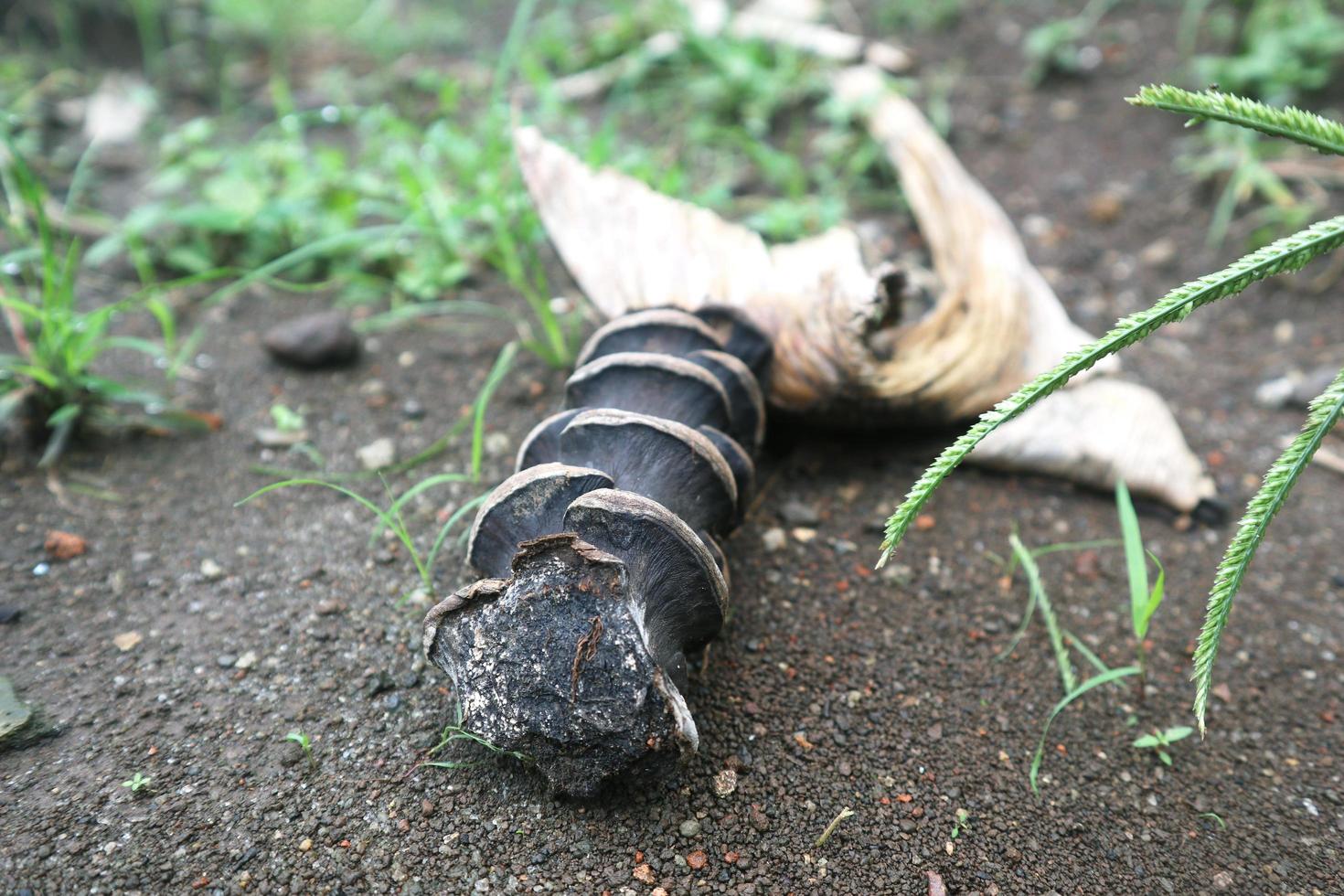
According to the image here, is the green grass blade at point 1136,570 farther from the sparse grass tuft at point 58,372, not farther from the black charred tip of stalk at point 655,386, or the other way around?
the sparse grass tuft at point 58,372

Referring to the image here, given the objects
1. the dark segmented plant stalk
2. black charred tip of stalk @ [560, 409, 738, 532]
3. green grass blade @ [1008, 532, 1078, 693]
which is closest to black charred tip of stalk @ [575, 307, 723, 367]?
the dark segmented plant stalk

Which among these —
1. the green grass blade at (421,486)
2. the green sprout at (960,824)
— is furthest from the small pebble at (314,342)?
the green sprout at (960,824)

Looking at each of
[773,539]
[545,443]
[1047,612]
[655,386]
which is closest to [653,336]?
[655,386]

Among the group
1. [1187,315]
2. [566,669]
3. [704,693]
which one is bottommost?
[704,693]

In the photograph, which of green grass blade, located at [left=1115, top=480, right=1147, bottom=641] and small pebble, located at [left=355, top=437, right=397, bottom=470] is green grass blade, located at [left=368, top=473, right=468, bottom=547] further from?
green grass blade, located at [left=1115, top=480, right=1147, bottom=641]

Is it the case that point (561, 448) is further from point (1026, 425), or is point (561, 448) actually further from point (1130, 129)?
point (1130, 129)

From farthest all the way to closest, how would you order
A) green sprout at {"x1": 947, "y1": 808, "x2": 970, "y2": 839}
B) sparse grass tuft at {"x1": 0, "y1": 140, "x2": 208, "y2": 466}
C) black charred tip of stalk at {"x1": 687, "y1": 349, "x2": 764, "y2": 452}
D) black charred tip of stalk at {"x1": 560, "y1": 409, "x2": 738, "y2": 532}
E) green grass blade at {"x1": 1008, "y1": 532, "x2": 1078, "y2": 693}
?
sparse grass tuft at {"x1": 0, "y1": 140, "x2": 208, "y2": 466}
black charred tip of stalk at {"x1": 687, "y1": 349, "x2": 764, "y2": 452}
green grass blade at {"x1": 1008, "y1": 532, "x2": 1078, "y2": 693}
black charred tip of stalk at {"x1": 560, "y1": 409, "x2": 738, "y2": 532}
green sprout at {"x1": 947, "y1": 808, "x2": 970, "y2": 839}

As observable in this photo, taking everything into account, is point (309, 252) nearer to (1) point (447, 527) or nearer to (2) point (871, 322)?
(1) point (447, 527)

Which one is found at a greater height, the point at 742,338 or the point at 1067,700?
the point at 742,338
